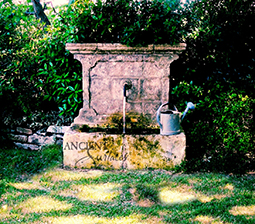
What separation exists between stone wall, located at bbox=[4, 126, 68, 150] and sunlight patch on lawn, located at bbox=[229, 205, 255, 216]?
2.87 metres

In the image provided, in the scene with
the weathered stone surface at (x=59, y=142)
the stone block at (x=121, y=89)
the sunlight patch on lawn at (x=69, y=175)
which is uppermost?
the stone block at (x=121, y=89)

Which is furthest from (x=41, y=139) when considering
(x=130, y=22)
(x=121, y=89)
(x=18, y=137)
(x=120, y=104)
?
(x=130, y=22)

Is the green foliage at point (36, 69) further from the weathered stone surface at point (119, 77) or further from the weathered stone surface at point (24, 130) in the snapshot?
the weathered stone surface at point (119, 77)

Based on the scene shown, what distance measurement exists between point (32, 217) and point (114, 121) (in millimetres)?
1805

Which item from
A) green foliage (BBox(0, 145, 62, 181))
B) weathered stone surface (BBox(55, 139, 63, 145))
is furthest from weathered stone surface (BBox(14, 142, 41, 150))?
weathered stone surface (BBox(55, 139, 63, 145))

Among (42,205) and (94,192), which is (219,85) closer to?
(94,192)

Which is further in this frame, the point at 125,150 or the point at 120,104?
the point at 120,104

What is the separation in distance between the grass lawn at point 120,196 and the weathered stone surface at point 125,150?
0.13 metres

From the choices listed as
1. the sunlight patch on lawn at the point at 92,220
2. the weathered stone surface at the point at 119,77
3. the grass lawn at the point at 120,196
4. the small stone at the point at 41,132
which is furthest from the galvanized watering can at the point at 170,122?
the small stone at the point at 41,132

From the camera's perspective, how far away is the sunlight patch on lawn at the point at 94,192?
10.2 ft

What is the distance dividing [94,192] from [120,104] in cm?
141

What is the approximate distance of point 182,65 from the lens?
450 cm

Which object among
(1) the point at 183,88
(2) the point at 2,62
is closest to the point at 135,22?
(1) the point at 183,88

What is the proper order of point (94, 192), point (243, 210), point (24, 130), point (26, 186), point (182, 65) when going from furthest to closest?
point (24, 130) → point (182, 65) → point (26, 186) → point (94, 192) → point (243, 210)
